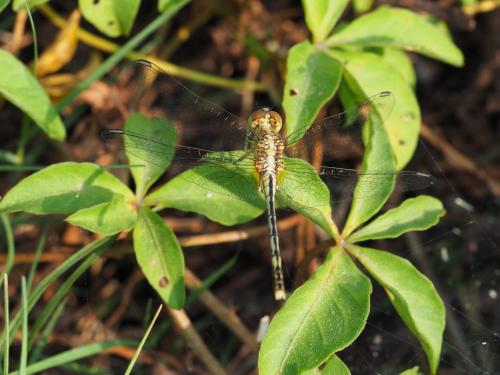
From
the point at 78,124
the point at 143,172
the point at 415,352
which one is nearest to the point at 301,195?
the point at 143,172

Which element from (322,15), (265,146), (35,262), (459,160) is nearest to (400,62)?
(322,15)

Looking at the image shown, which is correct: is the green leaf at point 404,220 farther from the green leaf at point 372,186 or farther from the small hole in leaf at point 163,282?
the small hole in leaf at point 163,282

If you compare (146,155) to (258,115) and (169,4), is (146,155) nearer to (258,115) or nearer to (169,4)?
(258,115)

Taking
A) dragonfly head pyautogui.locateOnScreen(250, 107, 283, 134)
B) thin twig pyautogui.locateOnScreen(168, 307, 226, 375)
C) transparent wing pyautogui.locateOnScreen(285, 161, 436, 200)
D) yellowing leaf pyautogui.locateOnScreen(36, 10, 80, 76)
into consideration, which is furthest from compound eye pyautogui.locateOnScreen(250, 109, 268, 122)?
yellowing leaf pyautogui.locateOnScreen(36, 10, 80, 76)

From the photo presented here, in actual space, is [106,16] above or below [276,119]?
above

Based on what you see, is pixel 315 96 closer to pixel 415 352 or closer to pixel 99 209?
pixel 99 209

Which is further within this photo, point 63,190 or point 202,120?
point 202,120

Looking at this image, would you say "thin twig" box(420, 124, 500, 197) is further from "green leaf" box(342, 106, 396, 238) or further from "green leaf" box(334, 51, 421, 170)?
"green leaf" box(342, 106, 396, 238)

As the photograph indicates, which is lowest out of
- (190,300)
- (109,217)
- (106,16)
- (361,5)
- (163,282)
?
(190,300)

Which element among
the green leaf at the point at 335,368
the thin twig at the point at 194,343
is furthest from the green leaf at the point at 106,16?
the green leaf at the point at 335,368
